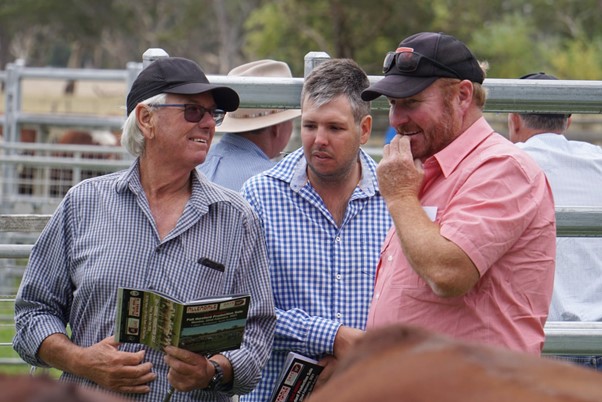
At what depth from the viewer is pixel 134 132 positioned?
13.1ft

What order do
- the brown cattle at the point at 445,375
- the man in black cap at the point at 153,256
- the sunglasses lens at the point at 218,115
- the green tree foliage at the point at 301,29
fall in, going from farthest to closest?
the green tree foliage at the point at 301,29 < the sunglasses lens at the point at 218,115 < the man in black cap at the point at 153,256 < the brown cattle at the point at 445,375

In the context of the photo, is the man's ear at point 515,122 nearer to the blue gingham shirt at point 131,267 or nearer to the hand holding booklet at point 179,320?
the blue gingham shirt at point 131,267

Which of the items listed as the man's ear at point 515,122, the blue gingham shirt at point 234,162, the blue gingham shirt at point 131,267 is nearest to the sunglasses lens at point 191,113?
the blue gingham shirt at point 131,267

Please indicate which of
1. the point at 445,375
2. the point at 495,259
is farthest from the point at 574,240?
the point at 445,375

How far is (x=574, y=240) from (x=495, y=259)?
1423 mm

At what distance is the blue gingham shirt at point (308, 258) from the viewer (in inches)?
163

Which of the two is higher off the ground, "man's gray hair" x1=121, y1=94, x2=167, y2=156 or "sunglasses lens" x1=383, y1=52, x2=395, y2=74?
"sunglasses lens" x1=383, y1=52, x2=395, y2=74

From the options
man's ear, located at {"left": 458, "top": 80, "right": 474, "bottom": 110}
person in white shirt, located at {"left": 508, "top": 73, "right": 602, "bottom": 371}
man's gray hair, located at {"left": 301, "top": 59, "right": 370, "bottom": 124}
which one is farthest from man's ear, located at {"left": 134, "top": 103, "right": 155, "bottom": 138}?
person in white shirt, located at {"left": 508, "top": 73, "right": 602, "bottom": 371}

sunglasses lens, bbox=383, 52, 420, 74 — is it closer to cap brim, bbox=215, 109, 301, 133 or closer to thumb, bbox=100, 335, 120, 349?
thumb, bbox=100, 335, 120, 349

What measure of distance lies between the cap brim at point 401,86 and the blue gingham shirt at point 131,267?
0.70 m

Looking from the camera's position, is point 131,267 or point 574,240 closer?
point 131,267

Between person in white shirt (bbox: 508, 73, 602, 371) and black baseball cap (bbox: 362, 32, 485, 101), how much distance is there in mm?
1119

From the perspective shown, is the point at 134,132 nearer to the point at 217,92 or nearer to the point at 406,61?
the point at 217,92

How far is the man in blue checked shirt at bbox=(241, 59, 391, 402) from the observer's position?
13.6 feet
